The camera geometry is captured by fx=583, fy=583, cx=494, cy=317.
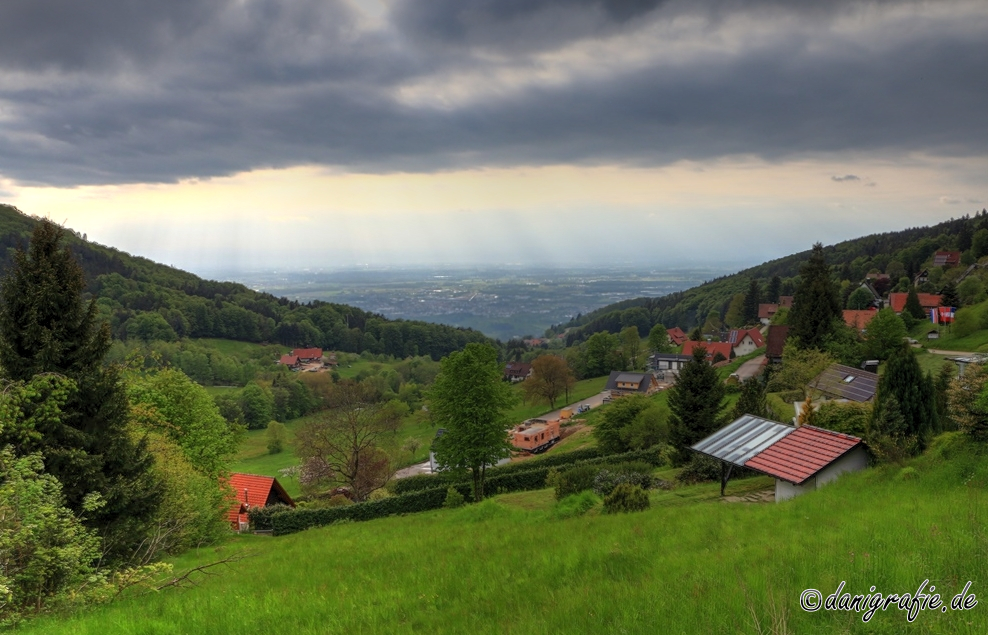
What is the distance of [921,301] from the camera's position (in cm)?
7462

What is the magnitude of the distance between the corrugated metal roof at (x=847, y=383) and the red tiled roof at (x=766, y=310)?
76.3 metres

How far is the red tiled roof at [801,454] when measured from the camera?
15570mm

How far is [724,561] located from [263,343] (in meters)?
188

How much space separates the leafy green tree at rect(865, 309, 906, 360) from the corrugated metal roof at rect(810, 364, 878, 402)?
34.6ft

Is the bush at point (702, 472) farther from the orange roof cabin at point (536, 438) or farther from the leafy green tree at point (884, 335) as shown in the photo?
the orange roof cabin at point (536, 438)

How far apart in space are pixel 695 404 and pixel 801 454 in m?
16.5

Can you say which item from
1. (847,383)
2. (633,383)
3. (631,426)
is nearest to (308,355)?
(633,383)

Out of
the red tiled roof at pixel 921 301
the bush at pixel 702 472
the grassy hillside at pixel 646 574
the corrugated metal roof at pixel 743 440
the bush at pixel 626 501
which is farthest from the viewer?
the red tiled roof at pixel 921 301

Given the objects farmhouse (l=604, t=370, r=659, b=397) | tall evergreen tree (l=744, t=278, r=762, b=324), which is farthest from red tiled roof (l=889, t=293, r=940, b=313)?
tall evergreen tree (l=744, t=278, r=762, b=324)

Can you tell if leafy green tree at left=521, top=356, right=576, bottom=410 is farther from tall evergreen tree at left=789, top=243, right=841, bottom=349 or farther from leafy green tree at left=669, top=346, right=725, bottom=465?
leafy green tree at left=669, top=346, right=725, bottom=465

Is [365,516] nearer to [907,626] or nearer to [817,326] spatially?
[907,626]

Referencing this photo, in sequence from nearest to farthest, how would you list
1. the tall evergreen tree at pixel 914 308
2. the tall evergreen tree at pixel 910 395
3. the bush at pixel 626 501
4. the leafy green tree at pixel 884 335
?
the bush at pixel 626 501, the tall evergreen tree at pixel 910 395, the leafy green tree at pixel 884 335, the tall evergreen tree at pixel 914 308

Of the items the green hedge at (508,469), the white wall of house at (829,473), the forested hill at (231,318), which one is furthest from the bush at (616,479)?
the forested hill at (231,318)

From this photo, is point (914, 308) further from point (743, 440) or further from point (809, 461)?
point (809, 461)
